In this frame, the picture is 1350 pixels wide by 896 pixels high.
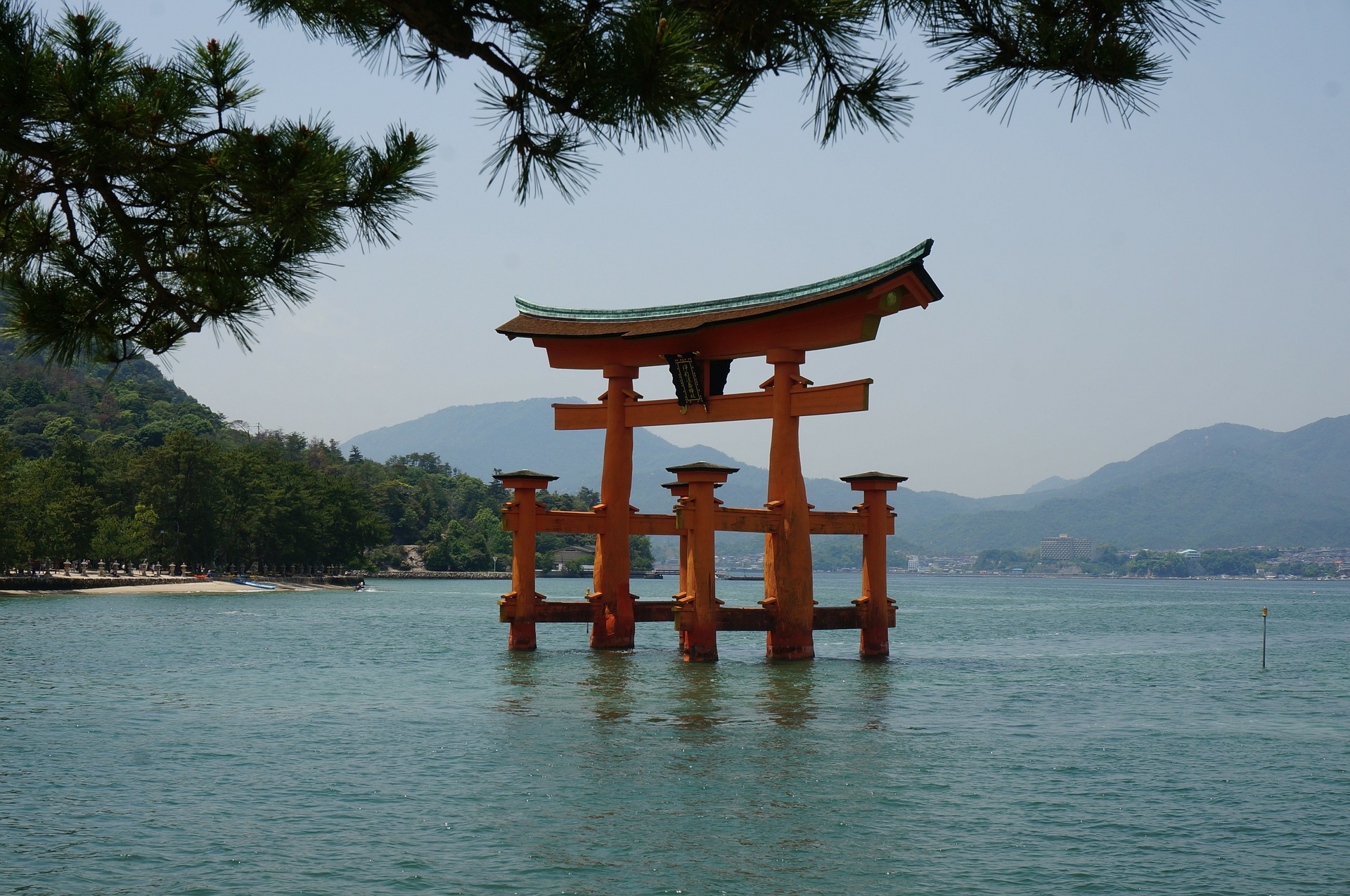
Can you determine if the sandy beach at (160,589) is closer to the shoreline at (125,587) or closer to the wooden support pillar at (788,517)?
the shoreline at (125,587)

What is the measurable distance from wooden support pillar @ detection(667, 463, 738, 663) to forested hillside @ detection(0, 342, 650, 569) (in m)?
18.2

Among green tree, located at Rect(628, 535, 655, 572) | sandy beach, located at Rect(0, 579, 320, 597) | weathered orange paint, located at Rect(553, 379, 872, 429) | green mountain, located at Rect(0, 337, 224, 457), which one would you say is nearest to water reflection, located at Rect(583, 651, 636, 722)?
weathered orange paint, located at Rect(553, 379, 872, 429)

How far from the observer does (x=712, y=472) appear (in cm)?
1808

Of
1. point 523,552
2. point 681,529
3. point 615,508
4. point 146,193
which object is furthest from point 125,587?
point 146,193

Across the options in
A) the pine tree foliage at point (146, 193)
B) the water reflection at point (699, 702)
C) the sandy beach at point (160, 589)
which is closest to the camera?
the pine tree foliage at point (146, 193)

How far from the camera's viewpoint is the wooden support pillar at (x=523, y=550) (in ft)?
64.8

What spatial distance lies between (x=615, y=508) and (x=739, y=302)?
451cm

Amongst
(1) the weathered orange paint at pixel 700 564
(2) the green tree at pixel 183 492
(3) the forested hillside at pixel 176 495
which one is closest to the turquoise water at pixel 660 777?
(1) the weathered orange paint at pixel 700 564

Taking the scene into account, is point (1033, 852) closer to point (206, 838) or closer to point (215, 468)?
point (206, 838)

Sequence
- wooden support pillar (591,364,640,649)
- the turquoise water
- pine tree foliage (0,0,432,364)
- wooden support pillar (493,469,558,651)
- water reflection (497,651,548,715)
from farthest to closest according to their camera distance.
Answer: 1. wooden support pillar (591,364,640,649)
2. wooden support pillar (493,469,558,651)
3. water reflection (497,651,548,715)
4. the turquoise water
5. pine tree foliage (0,0,432,364)

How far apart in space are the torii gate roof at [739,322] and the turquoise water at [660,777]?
5.69m

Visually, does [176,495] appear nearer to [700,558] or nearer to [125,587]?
[125,587]

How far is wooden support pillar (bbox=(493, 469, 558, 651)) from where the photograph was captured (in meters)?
19.8

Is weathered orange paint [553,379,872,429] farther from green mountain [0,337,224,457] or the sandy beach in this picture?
green mountain [0,337,224,457]
